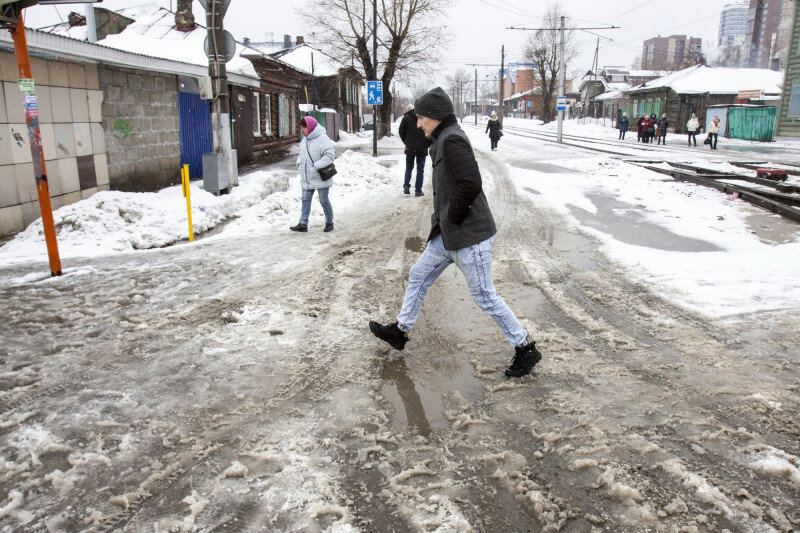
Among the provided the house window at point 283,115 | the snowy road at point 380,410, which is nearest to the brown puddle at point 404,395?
the snowy road at point 380,410

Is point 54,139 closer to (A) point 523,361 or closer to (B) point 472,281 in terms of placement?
(B) point 472,281

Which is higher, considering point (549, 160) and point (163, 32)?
point (163, 32)

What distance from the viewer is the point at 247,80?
694 inches

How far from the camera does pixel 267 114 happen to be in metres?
24.2

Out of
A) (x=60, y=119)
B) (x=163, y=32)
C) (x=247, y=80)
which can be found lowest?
(x=60, y=119)

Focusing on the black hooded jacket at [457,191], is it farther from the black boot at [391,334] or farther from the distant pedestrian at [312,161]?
the distant pedestrian at [312,161]

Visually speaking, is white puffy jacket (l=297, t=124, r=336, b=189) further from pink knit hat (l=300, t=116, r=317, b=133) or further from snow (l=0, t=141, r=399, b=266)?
snow (l=0, t=141, r=399, b=266)

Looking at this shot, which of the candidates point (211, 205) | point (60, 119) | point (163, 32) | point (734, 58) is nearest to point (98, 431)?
point (211, 205)

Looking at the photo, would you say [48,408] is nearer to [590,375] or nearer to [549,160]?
[590,375]

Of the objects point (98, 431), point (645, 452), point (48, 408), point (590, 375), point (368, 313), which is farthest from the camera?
point (368, 313)

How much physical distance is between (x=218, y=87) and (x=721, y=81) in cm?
4019

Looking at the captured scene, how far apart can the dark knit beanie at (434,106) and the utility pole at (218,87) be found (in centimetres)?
834

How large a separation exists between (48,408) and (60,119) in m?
7.62

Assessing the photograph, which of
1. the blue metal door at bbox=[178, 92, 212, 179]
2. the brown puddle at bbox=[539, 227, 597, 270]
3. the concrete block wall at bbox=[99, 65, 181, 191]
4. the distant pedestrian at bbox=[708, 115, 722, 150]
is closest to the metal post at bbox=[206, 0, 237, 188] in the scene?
the concrete block wall at bbox=[99, 65, 181, 191]
